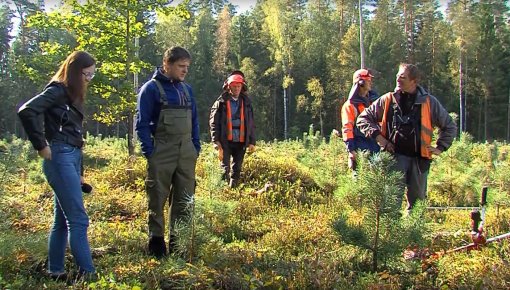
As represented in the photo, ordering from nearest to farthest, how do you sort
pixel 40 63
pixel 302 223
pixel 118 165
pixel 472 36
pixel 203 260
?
pixel 203 260
pixel 302 223
pixel 118 165
pixel 40 63
pixel 472 36

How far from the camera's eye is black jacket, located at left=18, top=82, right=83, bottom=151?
3.24m

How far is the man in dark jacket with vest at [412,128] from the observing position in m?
4.70

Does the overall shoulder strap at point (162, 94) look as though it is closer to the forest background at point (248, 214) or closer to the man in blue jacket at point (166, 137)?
the man in blue jacket at point (166, 137)

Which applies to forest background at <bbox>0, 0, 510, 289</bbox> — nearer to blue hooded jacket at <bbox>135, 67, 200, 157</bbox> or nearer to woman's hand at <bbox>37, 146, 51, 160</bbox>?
blue hooded jacket at <bbox>135, 67, 200, 157</bbox>

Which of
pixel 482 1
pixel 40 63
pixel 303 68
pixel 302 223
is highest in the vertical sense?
pixel 482 1

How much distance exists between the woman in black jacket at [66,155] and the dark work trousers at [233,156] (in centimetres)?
357

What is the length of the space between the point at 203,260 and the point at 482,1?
43929mm

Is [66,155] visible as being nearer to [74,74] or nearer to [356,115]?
[74,74]

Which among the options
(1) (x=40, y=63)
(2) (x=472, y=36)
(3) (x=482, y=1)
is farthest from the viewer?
(3) (x=482, y=1)

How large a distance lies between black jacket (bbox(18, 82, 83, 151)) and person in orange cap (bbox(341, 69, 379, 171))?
10.9ft

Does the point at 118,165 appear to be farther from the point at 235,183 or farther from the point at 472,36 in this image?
the point at 472,36

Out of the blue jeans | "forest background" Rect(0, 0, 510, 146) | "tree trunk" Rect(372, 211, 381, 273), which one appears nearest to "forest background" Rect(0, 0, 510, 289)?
"tree trunk" Rect(372, 211, 381, 273)

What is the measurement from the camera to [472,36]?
122 feet

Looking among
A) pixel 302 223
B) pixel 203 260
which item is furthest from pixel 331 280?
pixel 302 223
